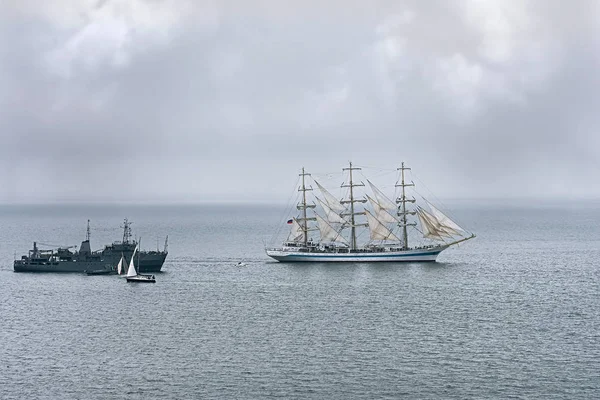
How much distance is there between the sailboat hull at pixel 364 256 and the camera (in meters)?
156

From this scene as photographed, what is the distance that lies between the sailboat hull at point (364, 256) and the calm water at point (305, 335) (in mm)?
16562

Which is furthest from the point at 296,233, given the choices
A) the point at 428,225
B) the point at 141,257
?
the point at 141,257

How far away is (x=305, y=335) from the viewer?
87.7 m

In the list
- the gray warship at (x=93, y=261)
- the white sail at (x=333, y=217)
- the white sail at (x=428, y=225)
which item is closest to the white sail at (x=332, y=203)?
the white sail at (x=333, y=217)

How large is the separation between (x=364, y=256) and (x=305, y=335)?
70608 millimetres

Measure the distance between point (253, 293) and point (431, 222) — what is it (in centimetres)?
5325

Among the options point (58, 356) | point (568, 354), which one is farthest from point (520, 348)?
point (58, 356)

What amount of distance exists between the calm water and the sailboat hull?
16562mm

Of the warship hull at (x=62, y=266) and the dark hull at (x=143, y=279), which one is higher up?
the warship hull at (x=62, y=266)

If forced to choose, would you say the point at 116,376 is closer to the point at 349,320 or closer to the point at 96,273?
the point at 349,320

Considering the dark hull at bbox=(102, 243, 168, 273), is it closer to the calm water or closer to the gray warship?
the gray warship

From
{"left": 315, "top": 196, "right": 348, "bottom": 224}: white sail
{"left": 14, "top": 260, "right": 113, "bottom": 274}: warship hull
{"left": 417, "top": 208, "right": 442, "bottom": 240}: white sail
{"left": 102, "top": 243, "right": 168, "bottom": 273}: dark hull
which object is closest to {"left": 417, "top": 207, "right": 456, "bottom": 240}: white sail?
{"left": 417, "top": 208, "right": 442, "bottom": 240}: white sail

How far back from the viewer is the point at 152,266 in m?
141

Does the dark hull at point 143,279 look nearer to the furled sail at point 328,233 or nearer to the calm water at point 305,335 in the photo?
the calm water at point 305,335
